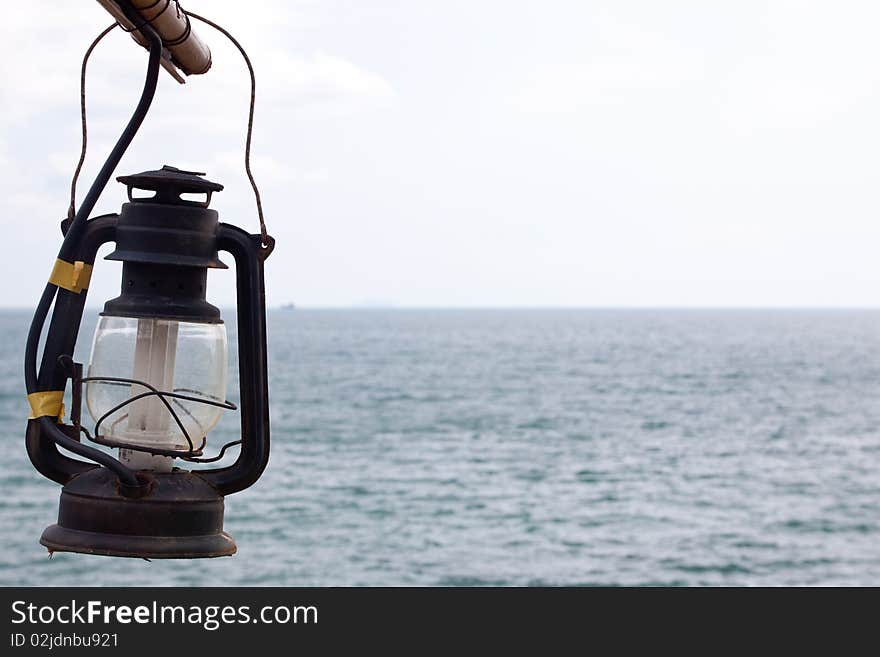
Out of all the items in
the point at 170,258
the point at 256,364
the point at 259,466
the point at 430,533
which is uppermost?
the point at 170,258

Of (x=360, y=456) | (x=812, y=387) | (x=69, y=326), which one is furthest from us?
(x=812, y=387)

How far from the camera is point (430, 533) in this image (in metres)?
35.8

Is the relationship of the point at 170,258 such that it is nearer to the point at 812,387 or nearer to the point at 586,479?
the point at 586,479

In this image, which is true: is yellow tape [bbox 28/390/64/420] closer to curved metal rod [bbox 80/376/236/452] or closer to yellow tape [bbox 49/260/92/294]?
curved metal rod [bbox 80/376/236/452]

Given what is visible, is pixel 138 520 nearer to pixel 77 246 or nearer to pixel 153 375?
pixel 153 375

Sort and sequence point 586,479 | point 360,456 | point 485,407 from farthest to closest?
1. point 485,407
2. point 360,456
3. point 586,479

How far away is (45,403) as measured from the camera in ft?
6.61

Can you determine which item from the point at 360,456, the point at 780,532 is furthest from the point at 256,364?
the point at 360,456

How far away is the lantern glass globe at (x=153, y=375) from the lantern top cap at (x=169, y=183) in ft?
0.74

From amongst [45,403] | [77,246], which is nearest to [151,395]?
[45,403]

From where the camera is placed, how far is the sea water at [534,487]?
33.2 metres

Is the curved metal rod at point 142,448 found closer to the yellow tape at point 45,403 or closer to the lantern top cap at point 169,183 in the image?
the yellow tape at point 45,403

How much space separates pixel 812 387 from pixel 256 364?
3156 inches

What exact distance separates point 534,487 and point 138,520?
1632 inches
